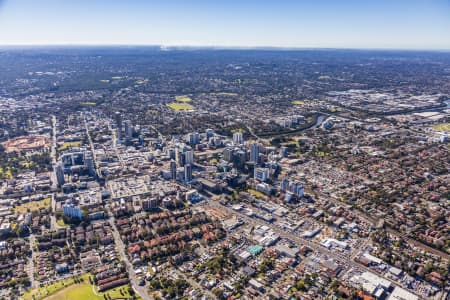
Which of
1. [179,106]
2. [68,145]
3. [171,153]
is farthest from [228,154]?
[179,106]

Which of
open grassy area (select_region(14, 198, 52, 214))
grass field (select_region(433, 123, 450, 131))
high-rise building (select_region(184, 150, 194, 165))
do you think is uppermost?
high-rise building (select_region(184, 150, 194, 165))

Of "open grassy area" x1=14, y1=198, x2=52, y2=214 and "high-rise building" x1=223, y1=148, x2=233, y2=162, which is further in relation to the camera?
"high-rise building" x1=223, y1=148, x2=233, y2=162

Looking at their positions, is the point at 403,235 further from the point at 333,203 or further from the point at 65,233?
the point at 65,233

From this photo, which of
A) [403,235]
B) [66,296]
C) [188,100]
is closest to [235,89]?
[188,100]

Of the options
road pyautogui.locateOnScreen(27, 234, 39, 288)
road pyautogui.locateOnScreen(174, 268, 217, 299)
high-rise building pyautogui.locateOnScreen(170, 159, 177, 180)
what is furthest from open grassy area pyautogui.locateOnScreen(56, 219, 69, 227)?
high-rise building pyautogui.locateOnScreen(170, 159, 177, 180)

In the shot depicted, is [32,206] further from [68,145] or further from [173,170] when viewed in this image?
[68,145]

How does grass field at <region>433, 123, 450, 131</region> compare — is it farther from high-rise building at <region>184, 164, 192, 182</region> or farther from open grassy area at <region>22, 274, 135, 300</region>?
open grassy area at <region>22, 274, 135, 300</region>
